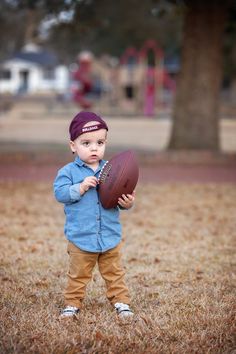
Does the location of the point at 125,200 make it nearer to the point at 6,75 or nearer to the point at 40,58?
the point at 40,58

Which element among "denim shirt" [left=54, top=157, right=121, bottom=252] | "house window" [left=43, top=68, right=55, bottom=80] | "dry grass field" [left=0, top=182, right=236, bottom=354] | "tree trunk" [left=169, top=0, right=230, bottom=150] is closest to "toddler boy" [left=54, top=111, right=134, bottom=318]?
"denim shirt" [left=54, top=157, right=121, bottom=252]

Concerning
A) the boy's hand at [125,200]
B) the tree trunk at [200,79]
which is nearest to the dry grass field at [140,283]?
the boy's hand at [125,200]

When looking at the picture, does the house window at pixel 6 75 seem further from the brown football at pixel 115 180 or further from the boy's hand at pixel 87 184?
the boy's hand at pixel 87 184

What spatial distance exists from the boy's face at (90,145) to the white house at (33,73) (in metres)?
75.1

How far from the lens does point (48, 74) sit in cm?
8338

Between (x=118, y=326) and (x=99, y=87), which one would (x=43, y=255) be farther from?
(x=99, y=87)

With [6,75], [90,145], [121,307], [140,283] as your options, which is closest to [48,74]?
[6,75]

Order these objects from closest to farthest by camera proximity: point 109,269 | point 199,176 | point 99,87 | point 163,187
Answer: point 109,269, point 163,187, point 199,176, point 99,87

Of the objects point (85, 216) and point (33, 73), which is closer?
point (85, 216)

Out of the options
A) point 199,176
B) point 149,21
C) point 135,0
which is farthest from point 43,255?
point 149,21

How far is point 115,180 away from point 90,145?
0.29 metres

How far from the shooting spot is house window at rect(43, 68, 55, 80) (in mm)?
82688

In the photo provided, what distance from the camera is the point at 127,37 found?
176 feet

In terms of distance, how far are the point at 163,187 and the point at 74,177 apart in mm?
7253
